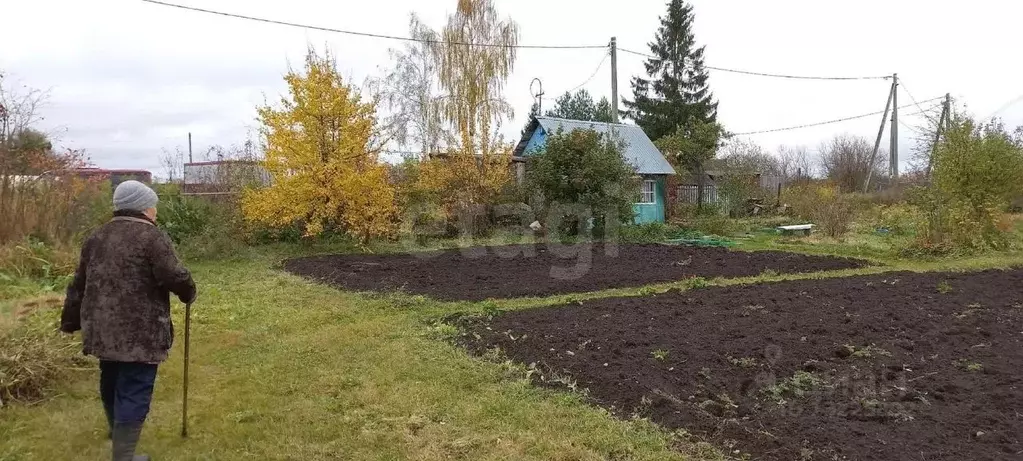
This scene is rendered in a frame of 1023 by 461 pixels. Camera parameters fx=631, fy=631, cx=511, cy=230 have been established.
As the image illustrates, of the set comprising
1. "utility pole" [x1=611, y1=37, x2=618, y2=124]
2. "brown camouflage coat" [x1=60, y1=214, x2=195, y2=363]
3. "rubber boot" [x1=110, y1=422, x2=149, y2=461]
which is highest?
"utility pole" [x1=611, y1=37, x2=618, y2=124]

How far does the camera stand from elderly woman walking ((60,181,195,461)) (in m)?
3.12

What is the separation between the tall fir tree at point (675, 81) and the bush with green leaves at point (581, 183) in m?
17.3

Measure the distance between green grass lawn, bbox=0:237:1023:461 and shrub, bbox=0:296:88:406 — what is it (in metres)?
0.12

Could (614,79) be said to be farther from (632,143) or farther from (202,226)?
(202,226)

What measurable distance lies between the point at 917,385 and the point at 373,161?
1140 cm

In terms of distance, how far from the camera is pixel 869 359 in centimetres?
498

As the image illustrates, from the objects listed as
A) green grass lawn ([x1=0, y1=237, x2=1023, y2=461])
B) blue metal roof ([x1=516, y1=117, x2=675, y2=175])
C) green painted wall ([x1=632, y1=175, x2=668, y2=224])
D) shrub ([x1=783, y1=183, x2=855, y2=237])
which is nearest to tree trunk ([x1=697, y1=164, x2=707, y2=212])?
blue metal roof ([x1=516, y1=117, x2=675, y2=175])

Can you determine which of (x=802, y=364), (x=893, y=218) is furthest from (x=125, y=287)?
(x=893, y=218)

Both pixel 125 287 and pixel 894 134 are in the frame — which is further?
pixel 894 134

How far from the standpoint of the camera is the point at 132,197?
3230mm

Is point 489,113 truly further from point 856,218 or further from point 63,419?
point 63,419

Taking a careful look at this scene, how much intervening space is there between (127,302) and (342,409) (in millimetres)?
1479

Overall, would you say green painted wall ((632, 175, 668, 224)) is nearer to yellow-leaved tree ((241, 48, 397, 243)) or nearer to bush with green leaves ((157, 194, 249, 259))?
yellow-leaved tree ((241, 48, 397, 243))

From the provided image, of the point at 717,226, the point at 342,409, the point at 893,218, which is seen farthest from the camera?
the point at 893,218
